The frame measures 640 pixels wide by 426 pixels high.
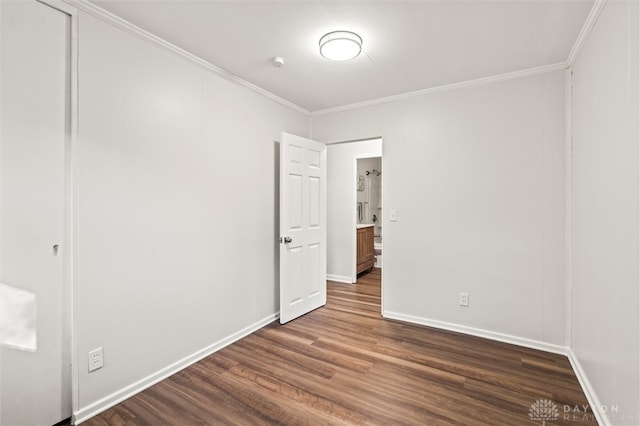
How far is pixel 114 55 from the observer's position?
2.02 m

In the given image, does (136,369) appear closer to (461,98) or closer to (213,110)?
(213,110)

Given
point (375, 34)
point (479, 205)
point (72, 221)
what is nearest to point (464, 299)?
point (479, 205)

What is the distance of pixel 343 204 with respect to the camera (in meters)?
5.28

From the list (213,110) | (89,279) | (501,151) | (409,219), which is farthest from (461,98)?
(89,279)

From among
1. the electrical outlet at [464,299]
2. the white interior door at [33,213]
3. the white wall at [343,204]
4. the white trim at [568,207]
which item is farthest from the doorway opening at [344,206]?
the white interior door at [33,213]

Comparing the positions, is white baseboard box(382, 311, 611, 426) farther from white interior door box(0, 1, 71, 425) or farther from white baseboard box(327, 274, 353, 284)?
white interior door box(0, 1, 71, 425)

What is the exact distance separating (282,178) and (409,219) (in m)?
1.46

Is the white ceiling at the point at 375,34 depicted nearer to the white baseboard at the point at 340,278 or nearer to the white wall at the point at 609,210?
the white wall at the point at 609,210

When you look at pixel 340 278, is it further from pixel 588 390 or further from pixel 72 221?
pixel 72 221

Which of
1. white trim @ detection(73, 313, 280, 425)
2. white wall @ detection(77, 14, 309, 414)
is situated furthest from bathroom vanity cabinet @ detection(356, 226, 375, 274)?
white trim @ detection(73, 313, 280, 425)

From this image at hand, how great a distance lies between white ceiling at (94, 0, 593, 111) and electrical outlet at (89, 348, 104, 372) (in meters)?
2.14

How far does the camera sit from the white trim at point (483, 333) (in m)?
2.71

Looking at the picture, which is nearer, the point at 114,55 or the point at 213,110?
the point at 114,55
